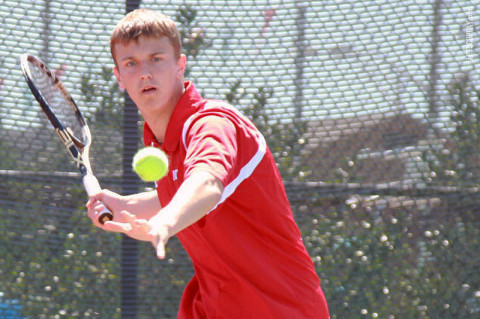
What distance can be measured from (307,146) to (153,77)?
5.50ft

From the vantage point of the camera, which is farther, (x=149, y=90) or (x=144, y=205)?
(x=144, y=205)

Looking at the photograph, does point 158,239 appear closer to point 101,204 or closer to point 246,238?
point 246,238

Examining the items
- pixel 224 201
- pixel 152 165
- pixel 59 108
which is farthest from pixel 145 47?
pixel 59 108

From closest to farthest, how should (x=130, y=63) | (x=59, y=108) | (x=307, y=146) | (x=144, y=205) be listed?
1. (x=130, y=63)
2. (x=144, y=205)
3. (x=59, y=108)
4. (x=307, y=146)

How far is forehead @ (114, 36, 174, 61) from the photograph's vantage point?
208 centimetres

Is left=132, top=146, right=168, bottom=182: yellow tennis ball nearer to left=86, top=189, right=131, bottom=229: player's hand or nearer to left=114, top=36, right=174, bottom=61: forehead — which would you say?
left=86, top=189, right=131, bottom=229: player's hand

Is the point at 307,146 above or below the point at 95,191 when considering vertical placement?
below

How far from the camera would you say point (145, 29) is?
209 centimetres

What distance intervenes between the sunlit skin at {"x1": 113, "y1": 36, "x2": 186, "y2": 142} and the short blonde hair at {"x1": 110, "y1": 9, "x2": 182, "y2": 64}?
0.01 m

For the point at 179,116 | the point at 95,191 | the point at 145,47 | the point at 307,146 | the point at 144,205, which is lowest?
the point at 307,146

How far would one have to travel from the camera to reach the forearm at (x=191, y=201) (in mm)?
1471

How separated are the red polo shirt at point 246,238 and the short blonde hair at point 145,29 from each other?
0.19 meters

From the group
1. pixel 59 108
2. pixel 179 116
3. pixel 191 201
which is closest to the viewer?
pixel 191 201

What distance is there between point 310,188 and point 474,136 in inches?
33.7
